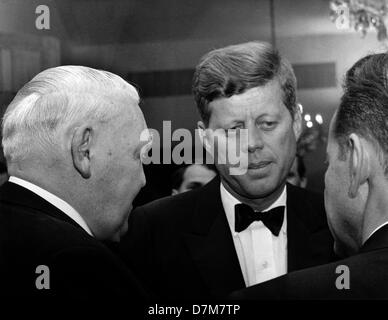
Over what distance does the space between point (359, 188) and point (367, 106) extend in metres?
0.17

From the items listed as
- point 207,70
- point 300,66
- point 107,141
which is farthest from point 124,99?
point 300,66

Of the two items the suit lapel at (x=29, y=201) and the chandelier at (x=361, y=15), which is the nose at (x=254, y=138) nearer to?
the chandelier at (x=361, y=15)

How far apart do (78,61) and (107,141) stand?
9.7 inches

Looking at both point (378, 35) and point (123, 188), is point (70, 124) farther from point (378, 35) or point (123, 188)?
point (378, 35)

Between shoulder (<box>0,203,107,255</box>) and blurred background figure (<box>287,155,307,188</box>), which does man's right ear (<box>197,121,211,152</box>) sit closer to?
blurred background figure (<box>287,155,307,188</box>)

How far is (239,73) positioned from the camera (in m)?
1.39

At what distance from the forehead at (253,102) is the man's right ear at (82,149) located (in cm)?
32

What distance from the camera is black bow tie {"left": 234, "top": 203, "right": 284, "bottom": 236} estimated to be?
1463 mm

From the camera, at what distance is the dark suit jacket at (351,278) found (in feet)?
3.87

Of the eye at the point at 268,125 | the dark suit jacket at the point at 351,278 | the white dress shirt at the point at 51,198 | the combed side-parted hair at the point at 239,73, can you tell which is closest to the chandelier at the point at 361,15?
the combed side-parted hair at the point at 239,73

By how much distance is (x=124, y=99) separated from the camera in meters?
1.33

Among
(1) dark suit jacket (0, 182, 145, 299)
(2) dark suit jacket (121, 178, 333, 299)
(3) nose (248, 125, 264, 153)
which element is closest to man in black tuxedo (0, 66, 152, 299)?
(1) dark suit jacket (0, 182, 145, 299)

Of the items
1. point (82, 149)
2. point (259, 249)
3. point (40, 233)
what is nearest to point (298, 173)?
point (259, 249)

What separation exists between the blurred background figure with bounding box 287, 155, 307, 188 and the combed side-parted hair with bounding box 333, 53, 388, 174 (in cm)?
20
